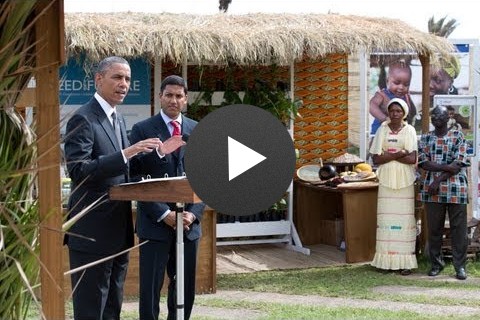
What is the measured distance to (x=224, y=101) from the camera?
11820 mm

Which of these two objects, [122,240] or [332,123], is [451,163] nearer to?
[332,123]

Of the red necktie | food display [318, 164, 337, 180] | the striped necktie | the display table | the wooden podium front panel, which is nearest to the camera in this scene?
the striped necktie

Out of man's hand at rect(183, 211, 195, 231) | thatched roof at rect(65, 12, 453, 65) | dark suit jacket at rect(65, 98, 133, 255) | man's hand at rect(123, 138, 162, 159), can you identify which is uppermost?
thatched roof at rect(65, 12, 453, 65)

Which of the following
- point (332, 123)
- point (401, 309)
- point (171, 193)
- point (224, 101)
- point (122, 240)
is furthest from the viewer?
point (332, 123)

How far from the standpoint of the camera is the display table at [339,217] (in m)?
11.0

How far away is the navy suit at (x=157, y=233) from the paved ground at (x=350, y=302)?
169 centimetres

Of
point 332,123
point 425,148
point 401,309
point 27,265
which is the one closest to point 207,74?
point 332,123

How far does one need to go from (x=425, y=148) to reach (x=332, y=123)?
8.26 feet

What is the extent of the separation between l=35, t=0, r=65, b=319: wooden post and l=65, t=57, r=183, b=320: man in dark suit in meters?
1.84

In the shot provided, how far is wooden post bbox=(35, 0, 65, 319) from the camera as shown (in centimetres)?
344

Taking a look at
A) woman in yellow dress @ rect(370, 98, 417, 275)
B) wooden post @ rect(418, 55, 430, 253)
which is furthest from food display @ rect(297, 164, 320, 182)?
woman in yellow dress @ rect(370, 98, 417, 275)
